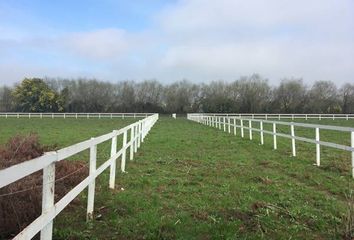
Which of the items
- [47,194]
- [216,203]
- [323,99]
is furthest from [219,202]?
[323,99]

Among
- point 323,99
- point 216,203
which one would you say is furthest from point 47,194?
point 323,99

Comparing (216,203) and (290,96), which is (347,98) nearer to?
(290,96)

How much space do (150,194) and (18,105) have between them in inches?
4153

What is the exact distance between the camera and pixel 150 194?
8.22m

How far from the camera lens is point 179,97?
11206 centimetres

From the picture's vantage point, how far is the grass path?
5.84m

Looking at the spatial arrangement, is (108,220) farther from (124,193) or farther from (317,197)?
(317,197)

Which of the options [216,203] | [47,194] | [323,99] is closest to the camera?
[47,194]

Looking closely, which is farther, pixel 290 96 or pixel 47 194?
pixel 290 96

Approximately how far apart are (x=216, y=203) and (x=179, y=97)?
10488 cm

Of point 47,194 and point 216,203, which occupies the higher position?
point 47,194

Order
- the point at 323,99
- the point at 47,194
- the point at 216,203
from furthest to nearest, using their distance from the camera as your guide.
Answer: the point at 323,99 < the point at 216,203 < the point at 47,194

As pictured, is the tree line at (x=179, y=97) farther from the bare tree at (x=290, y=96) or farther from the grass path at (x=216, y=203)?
the grass path at (x=216, y=203)

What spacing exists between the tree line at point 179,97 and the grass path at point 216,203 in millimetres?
88293
